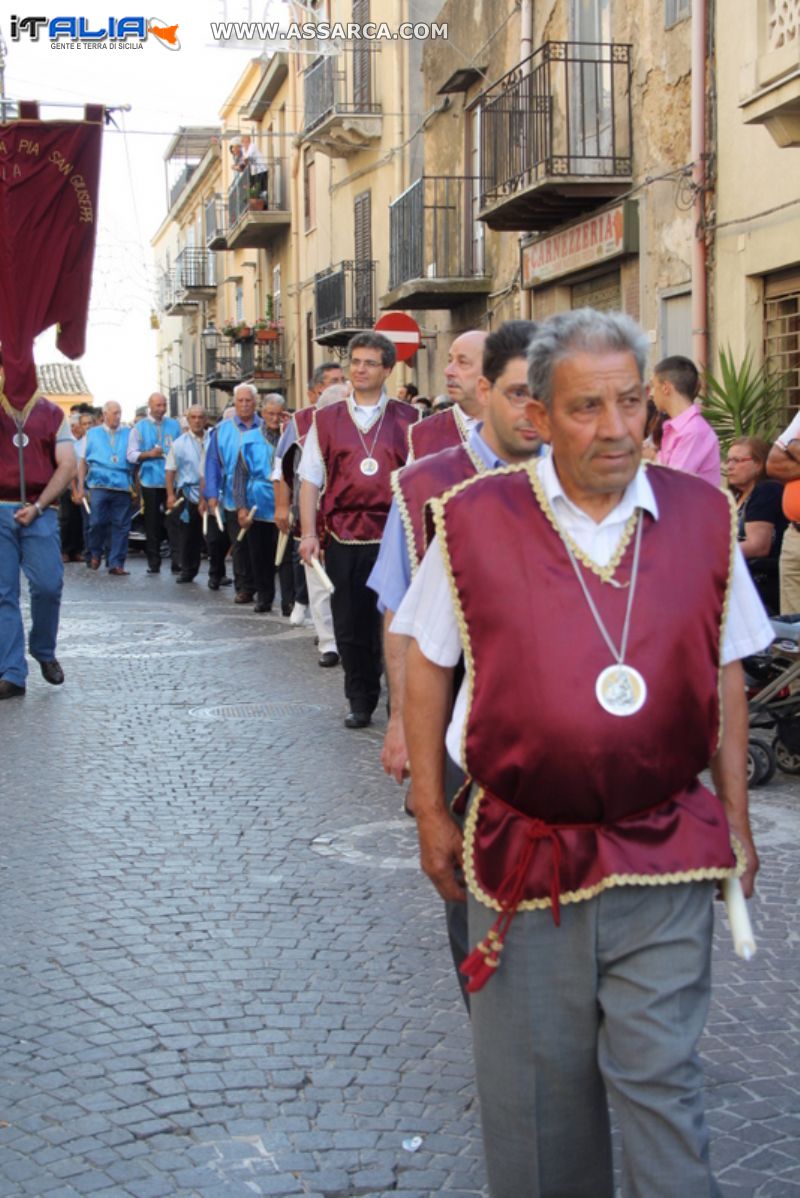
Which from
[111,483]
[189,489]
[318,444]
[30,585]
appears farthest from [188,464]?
[318,444]

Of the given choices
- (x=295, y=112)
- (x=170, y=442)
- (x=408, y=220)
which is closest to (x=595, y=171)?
(x=170, y=442)

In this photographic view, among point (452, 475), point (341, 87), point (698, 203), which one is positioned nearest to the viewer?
point (452, 475)

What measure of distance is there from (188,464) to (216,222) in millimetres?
35565

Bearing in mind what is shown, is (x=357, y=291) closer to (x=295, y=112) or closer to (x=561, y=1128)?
(x=295, y=112)

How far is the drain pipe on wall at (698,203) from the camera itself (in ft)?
51.6

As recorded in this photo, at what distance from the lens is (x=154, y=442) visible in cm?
2234

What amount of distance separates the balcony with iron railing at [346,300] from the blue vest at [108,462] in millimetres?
10922

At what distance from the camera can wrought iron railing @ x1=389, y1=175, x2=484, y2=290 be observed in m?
25.0

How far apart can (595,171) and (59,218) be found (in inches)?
284

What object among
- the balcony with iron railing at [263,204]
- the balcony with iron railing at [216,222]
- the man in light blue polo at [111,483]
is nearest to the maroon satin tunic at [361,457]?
the man in light blue polo at [111,483]

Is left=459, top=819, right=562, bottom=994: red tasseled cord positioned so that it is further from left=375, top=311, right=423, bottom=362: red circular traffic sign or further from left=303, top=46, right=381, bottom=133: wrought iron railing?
left=303, top=46, right=381, bottom=133: wrought iron railing

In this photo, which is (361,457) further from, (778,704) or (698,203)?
(698,203)

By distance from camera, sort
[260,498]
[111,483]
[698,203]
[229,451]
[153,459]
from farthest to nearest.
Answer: [153,459] → [111,483] → [229,451] → [260,498] → [698,203]

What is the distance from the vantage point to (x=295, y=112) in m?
40.4
